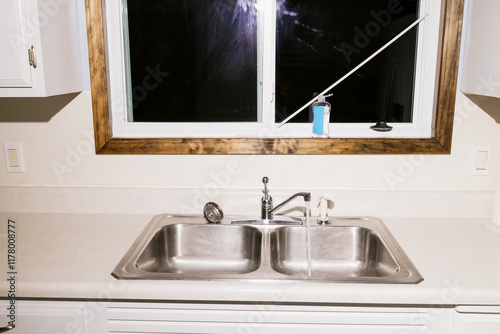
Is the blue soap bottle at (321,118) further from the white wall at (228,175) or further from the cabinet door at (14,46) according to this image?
the cabinet door at (14,46)

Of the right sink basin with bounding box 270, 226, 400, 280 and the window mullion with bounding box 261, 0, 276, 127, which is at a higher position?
the window mullion with bounding box 261, 0, 276, 127

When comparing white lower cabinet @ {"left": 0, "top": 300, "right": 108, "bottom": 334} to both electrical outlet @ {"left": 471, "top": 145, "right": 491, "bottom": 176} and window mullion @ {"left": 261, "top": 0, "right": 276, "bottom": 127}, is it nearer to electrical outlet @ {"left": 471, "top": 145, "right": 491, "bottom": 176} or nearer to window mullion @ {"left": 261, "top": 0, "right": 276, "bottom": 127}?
window mullion @ {"left": 261, "top": 0, "right": 276, "bottom": 127}

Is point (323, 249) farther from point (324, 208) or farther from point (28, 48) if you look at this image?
point (28, 48)

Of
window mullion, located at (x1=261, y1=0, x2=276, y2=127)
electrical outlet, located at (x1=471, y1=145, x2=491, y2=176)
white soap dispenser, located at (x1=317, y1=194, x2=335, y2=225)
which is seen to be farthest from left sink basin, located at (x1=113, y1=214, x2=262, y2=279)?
electrical outlet, located at (x1=471, y1=145, x2=491, y2=176)

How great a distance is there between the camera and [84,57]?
1.69 m

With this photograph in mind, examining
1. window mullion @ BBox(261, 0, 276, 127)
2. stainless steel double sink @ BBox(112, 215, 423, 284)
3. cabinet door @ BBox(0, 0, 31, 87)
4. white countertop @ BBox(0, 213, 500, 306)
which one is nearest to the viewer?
white countertop @ BBox(0, 213, 500, 306)

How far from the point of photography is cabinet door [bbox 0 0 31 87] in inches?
53.1

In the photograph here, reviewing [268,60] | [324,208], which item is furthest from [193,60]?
[324,208]

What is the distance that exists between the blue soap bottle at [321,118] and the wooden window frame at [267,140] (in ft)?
0.14

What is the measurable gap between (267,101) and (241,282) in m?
0.84

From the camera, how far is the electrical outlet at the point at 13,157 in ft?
5.82

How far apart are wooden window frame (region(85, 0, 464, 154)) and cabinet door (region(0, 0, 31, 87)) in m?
0.32

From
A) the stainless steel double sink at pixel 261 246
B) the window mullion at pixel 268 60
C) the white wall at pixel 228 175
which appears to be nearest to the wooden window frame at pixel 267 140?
the white wall at pixel 228 175

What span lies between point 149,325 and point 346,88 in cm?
126
